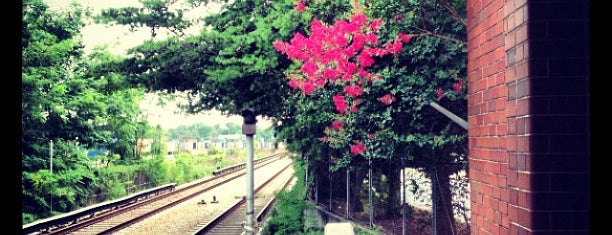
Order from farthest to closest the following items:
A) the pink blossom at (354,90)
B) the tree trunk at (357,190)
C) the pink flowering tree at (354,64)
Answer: the tree trunk at (357,190) → the pink blossom at (354,90) → the pink flowering tree at (354,64)

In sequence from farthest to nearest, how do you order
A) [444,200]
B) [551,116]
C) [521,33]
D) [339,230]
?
[444,200]
[339,230]
[521,33]
[551,116]

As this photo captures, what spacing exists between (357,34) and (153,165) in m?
25.6

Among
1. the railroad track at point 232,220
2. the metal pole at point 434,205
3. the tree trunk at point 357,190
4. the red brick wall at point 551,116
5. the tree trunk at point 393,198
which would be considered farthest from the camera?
the railroad track at point 232,220

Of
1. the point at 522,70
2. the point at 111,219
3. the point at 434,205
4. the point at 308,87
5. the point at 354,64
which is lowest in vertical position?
the point at 111,219

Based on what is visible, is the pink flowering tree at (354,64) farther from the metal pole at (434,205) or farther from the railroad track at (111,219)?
the railroad track at (111,219)

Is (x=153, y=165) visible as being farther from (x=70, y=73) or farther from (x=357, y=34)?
(x=357, y=34)

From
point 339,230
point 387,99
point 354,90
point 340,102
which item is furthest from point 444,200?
point 339,230

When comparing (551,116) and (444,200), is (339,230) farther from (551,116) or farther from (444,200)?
(444,200)

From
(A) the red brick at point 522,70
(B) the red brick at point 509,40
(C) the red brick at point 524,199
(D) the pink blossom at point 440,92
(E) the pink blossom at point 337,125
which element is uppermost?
(D) the pink blossom at point 440,92

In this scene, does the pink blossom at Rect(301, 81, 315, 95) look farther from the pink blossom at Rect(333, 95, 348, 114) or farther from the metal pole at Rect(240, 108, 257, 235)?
the metal pole at Rect(240, 108, 257, 235)

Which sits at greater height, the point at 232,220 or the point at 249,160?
the point at 249,160

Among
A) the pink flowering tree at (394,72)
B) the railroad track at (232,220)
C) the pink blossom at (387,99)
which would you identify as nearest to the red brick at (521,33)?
the pink flowering tree at (394,72)

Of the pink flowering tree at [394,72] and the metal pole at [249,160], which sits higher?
the pink flowering tree at [394,72]

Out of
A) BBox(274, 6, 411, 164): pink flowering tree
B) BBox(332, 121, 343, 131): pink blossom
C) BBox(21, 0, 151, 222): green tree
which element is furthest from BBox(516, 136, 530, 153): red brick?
BBox(21, 0, 151, 222): green tree
